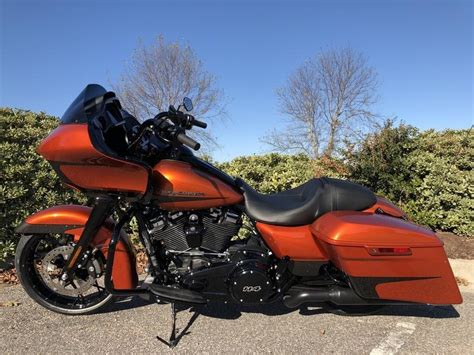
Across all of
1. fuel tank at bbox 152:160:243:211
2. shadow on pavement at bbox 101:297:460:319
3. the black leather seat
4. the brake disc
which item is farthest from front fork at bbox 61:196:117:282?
the black leather seat

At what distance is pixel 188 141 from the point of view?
248cm

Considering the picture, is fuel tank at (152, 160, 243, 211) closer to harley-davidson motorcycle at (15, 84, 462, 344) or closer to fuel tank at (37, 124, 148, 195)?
harley-davidson motorcycle at (15, 84, 462, 344)

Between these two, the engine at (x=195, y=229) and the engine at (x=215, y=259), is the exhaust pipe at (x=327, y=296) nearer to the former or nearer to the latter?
the engine at (x=215, y=259)

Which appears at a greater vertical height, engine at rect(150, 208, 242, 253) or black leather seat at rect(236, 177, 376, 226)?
black leather seat at rect(236, 177, 376, 226)

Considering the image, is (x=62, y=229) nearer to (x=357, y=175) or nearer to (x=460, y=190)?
(x=357, y=175)

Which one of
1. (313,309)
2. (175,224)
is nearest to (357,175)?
(313,309)

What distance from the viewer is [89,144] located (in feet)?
8.45

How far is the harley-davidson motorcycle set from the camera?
8.69ft

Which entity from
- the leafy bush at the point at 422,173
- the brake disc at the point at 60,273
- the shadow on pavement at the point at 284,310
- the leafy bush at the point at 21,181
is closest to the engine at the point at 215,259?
the shadow on pavement at the point at 284,310

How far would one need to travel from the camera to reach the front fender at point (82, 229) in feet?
9.78

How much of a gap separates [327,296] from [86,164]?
1933 millimetres

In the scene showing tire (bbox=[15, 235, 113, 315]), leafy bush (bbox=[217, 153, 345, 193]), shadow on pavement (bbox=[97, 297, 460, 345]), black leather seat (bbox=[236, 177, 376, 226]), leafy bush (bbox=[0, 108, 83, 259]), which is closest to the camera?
black leather seat (bbox=[236, 177, 376, 226])

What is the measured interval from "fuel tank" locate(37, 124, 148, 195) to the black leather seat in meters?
0.78

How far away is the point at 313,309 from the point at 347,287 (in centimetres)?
59
